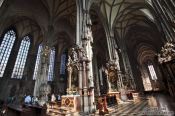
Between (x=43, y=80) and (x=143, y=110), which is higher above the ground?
(x=43, y=80)

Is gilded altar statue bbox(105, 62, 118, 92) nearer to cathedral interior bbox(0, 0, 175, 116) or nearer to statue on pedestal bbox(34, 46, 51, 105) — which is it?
cathedral interior bbox(0, 0, 175, 116)

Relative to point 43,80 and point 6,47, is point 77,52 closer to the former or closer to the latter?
point 43,80

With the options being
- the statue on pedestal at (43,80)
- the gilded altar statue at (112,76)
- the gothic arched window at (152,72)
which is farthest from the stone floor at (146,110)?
the gothic arched window at (152,72)

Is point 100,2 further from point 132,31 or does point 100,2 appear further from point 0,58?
point 0,58

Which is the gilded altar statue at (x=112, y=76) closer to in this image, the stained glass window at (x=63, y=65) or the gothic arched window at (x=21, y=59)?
the stained glass window at (x=63, y=65)

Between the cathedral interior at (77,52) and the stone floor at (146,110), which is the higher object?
the cathedral interior at (77,52)

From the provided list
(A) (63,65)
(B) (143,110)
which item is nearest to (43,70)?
(B) (143,110)

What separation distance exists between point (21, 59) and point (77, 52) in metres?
14.7

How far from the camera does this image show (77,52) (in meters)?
9.16

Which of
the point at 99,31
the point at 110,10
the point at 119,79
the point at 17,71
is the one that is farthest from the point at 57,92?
the point at 110,10

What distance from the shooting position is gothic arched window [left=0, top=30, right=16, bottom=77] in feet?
55.6

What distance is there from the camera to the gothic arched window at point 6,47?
1694cm

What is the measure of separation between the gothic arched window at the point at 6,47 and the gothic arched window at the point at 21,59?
1481 millimetres

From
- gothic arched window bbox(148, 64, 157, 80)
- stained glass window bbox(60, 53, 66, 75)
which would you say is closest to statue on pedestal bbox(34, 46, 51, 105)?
stained glass window bbox(60, 53, 66, 75)
